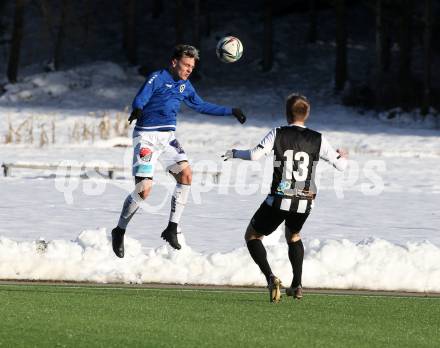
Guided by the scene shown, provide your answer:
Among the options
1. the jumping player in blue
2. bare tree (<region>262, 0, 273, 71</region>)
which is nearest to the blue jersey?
the jumping player in blue

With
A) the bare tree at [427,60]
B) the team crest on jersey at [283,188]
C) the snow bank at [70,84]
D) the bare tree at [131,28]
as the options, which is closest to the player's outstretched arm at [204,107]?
the team crest on jersey at [283,188]

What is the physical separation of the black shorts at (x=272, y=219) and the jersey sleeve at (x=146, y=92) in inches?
88.7

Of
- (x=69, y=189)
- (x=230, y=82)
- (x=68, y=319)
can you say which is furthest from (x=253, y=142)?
(x=68, y=319)

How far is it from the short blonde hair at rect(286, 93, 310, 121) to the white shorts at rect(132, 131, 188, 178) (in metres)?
2.61

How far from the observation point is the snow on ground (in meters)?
12.2

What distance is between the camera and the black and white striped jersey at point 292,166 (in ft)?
33.4

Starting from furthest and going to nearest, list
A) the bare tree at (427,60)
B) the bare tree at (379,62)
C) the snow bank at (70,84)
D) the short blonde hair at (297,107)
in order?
the snow bank at (70,84)
the bare tree at (379,62)
the bare tree at (427,60)
the short blonde hair at (297,107)

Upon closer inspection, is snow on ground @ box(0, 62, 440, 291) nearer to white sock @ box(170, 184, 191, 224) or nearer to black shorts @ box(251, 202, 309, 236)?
white sock @ box(170, 184, 191, 224)

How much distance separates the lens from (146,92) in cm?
1223

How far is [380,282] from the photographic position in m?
12.1

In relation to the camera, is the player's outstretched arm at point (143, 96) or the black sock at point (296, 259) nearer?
the black sock at point (296, 259)

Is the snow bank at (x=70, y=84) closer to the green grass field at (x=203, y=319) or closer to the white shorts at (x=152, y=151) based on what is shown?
the white shorts at (x=152, y=151)

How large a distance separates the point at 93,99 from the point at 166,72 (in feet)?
114

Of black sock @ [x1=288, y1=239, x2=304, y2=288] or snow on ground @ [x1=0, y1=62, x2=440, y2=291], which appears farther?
snow on ground @ [x1=0, y1=62, x2=440, y2=291]
